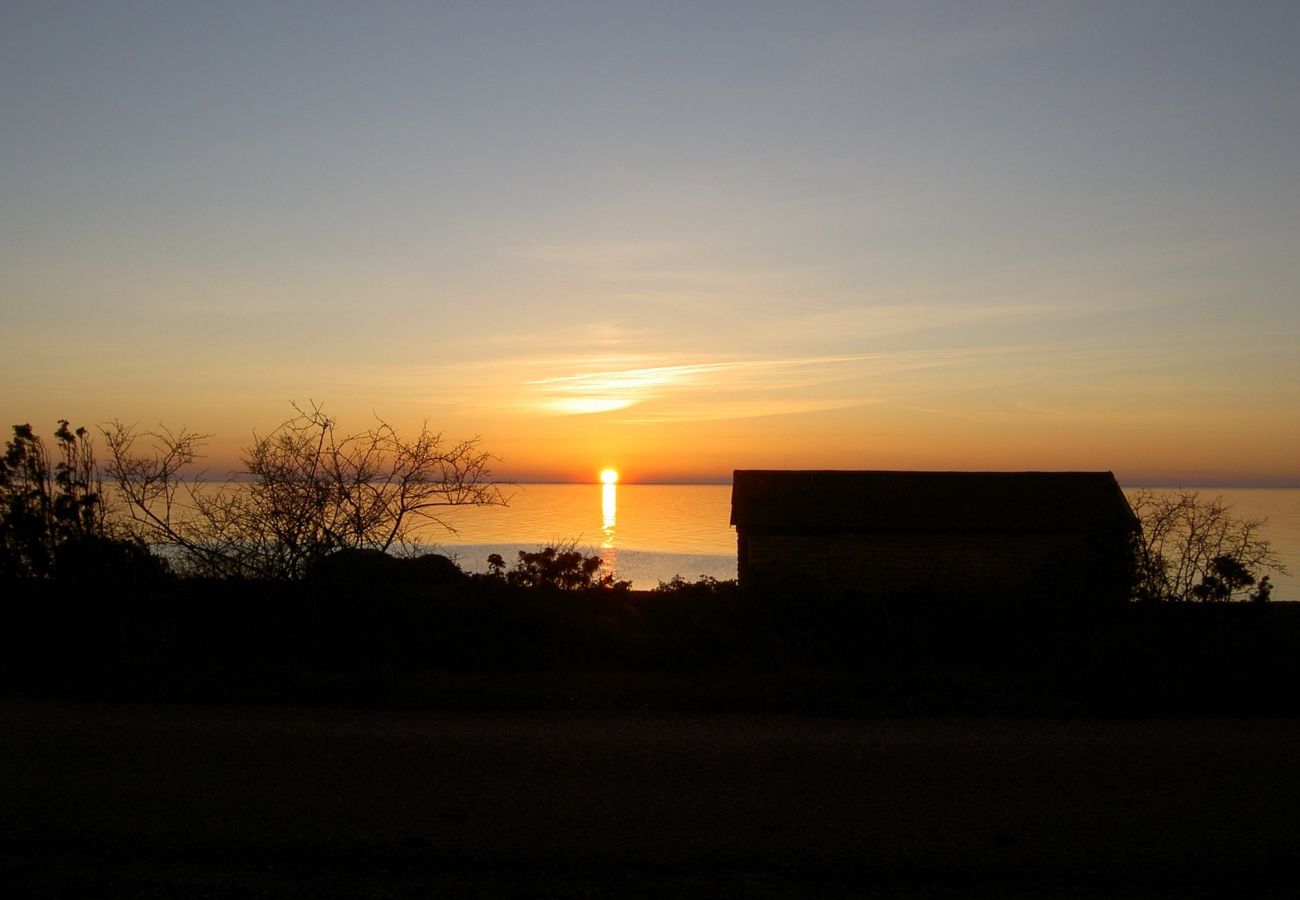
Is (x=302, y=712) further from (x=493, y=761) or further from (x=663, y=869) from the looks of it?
(x=663, y=869)

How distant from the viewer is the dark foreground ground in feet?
17.6

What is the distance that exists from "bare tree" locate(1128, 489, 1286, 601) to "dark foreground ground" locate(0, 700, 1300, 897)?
10.9 m

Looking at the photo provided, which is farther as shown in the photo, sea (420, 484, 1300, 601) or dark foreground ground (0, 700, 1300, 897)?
sea (420, 484, 1300, 601)

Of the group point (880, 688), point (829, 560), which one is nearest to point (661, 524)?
point (829, 560)

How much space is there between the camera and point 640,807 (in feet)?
20.8

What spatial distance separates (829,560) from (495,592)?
1505cm

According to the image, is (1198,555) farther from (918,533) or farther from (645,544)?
(645,544)

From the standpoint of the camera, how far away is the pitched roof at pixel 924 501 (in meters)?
28.9

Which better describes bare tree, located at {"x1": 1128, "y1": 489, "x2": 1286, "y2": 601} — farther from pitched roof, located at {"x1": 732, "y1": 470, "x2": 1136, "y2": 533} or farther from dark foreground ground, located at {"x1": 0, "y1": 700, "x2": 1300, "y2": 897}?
dark foreground ground, located at {"x1": 0, "y1": 700, "x2": 1300, "y2": 897}

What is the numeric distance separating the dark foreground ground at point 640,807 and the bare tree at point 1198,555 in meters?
10.9

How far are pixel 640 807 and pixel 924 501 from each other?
82.3 ft

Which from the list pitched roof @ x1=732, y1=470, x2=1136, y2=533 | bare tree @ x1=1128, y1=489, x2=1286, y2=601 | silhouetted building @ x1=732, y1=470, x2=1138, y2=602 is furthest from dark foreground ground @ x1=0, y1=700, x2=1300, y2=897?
pitched roof @ x1=732, y1=470, x2=1136, y2=533

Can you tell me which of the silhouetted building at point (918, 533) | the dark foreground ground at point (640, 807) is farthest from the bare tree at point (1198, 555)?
the dark foreground ground at point (640, 807)

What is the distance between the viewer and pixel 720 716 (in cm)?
902
